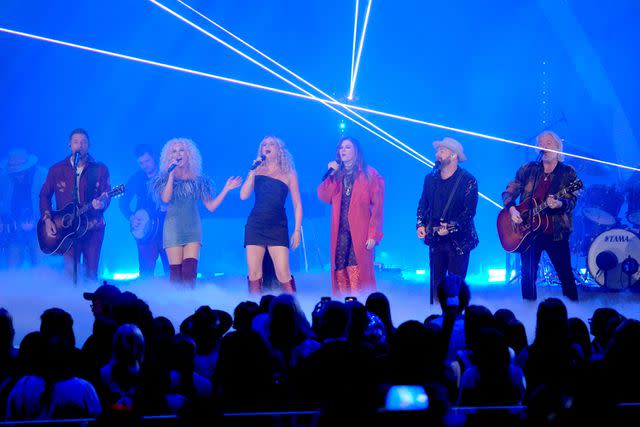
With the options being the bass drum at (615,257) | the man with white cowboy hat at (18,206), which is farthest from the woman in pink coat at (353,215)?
the man with white cowboy hat at (18,206)

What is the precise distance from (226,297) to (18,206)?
4.68m

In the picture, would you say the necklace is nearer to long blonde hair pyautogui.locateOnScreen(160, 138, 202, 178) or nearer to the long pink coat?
the long pink coat

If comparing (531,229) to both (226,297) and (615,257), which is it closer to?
(615,257)

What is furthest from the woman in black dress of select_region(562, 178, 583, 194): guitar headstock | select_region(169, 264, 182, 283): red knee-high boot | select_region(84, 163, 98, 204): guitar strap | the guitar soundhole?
select_region(562, 178, 583, 194): guitar headstock

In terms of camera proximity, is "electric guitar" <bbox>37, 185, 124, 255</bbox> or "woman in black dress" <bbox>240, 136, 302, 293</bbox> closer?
"woman in black dress" <bbox>240, 136, 302, 293</bbox>

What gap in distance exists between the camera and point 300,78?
452 inches

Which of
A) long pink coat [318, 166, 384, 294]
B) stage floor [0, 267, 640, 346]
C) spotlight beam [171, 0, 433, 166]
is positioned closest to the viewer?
stage floor [0, 267, 640, 346]

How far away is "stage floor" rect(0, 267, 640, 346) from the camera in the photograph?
8.45m

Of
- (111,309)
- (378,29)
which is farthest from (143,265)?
(111,309)

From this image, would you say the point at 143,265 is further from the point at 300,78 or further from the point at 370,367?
the point at 370,367

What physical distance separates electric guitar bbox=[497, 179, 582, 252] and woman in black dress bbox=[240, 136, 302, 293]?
262 cm

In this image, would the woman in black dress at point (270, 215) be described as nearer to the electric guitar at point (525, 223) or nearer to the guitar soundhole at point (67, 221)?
the guitar soundhole at point (67, 221)

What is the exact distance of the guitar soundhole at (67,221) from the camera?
9812mm

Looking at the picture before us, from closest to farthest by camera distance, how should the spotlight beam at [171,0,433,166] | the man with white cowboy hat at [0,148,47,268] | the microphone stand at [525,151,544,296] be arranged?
the microphone stand at [525,151,544,296] → the spotlight beam at [171,0,433,166] → the man with white cowboy hat at [0,148,47,268]
